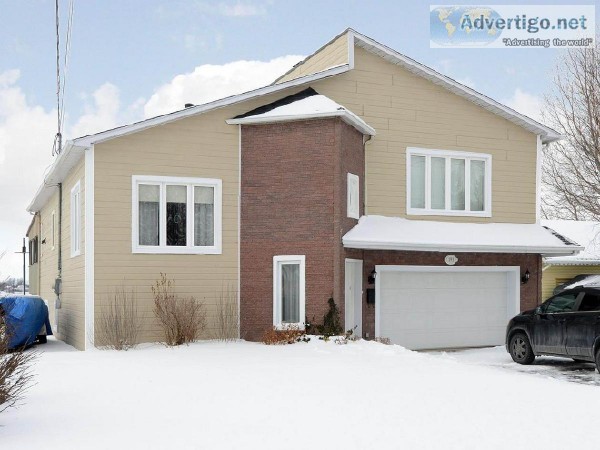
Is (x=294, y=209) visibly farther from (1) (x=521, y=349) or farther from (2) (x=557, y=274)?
(2) (x=557, y=274)

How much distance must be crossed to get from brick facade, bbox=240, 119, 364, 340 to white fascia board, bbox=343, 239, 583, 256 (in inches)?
23.0

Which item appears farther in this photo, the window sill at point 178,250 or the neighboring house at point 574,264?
the neighboring house at point 574,264

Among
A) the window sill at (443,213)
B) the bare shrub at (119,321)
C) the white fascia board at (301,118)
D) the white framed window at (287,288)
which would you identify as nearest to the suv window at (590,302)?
the window sill at (443,213)

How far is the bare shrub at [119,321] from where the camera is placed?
16.4 meters

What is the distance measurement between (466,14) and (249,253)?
11892 mm

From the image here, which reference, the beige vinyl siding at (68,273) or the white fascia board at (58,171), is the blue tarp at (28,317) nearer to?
the beige vinyl siding at (68,273)

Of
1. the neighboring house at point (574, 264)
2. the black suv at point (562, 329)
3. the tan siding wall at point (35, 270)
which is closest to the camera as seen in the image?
the black suv at point (562, 329)

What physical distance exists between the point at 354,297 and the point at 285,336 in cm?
291

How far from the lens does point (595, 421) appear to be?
9.34 metres

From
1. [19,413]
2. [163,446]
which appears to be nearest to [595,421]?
[163,446]

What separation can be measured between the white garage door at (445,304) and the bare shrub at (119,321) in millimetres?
6138

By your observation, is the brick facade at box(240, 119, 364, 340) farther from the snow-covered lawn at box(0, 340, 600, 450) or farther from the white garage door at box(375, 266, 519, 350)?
the snow-covered lawn at box(0, 340, 600, 450)

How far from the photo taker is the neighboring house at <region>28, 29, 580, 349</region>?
1708cm

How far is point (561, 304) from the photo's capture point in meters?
15.7
